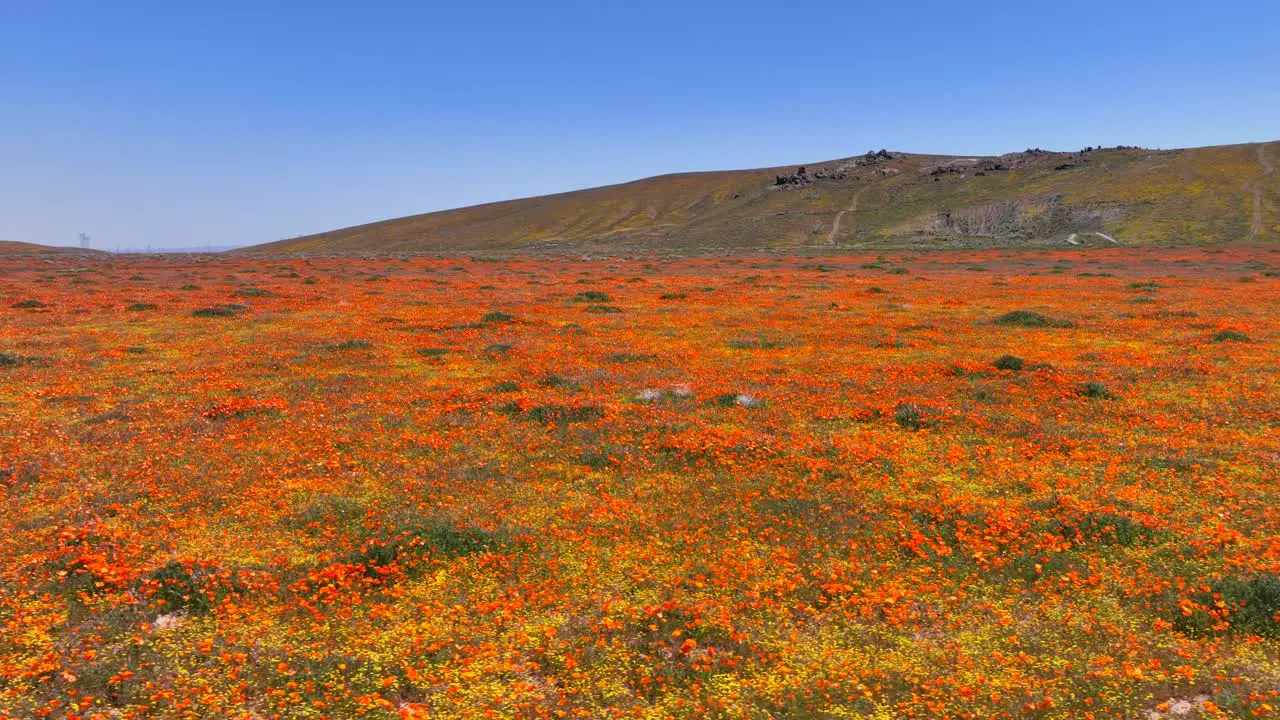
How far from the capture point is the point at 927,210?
13875cm

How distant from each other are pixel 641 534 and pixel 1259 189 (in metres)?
152

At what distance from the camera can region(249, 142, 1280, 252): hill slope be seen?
111125 millimetres

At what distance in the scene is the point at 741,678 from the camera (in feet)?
22.7

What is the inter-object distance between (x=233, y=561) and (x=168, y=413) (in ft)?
29.7

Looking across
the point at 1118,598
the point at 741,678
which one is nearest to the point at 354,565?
the point at 741,678

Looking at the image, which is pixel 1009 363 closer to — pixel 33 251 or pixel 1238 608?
pixel 1238 608

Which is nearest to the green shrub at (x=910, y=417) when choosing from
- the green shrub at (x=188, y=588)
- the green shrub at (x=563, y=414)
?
→ the green shrub at (x=563, y=414)

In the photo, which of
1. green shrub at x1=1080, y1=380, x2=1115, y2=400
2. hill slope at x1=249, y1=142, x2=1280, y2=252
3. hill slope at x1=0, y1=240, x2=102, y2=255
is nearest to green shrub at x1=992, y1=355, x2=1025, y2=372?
green shrub at x1=1080, y1=380, x2=1115, y2=400

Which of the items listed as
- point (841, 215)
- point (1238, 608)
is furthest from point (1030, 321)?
point (841, 215)

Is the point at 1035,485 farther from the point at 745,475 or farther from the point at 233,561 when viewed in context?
the point at 233,561

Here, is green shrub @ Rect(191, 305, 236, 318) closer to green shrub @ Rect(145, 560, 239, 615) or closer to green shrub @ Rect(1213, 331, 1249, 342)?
green shrub @ Rect(145, 560, 239, 615)

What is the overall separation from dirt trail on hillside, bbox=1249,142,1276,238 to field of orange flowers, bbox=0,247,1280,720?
342 ft

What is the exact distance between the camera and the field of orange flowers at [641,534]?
6.79 meters

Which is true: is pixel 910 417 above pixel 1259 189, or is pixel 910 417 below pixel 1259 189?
below
